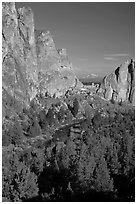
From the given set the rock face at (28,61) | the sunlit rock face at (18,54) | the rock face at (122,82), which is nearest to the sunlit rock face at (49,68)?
the rock face at (28,61)

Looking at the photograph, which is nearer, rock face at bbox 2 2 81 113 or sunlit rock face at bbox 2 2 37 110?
sunlit rock face at bbox 2 2 37 110

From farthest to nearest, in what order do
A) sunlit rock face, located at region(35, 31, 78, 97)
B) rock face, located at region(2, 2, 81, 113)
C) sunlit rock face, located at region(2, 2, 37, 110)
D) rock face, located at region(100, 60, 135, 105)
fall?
rock face, located at region(100, 60, 135, 105) < sunlit rock face, located at region(35, 31, 78, 97) < rock face, located at region(2, 2, 81, 113) < sunlit rock face, located at region(2, 2, 37, 110)

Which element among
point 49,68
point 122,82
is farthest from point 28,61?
→ point 122,82

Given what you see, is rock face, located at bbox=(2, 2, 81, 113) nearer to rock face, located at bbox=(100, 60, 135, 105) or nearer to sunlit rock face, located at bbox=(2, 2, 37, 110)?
sunlit rock face, located at bbox=(2, 2, 37, 110)

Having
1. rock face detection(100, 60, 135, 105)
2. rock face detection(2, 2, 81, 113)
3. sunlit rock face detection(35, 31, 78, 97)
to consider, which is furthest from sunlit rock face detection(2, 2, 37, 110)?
rock face detection(100, 60, 135, 105)

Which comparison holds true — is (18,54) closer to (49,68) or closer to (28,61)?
(28,61)

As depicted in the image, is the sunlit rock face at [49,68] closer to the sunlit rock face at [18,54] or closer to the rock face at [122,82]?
the sunlit rock face at [18,54]
